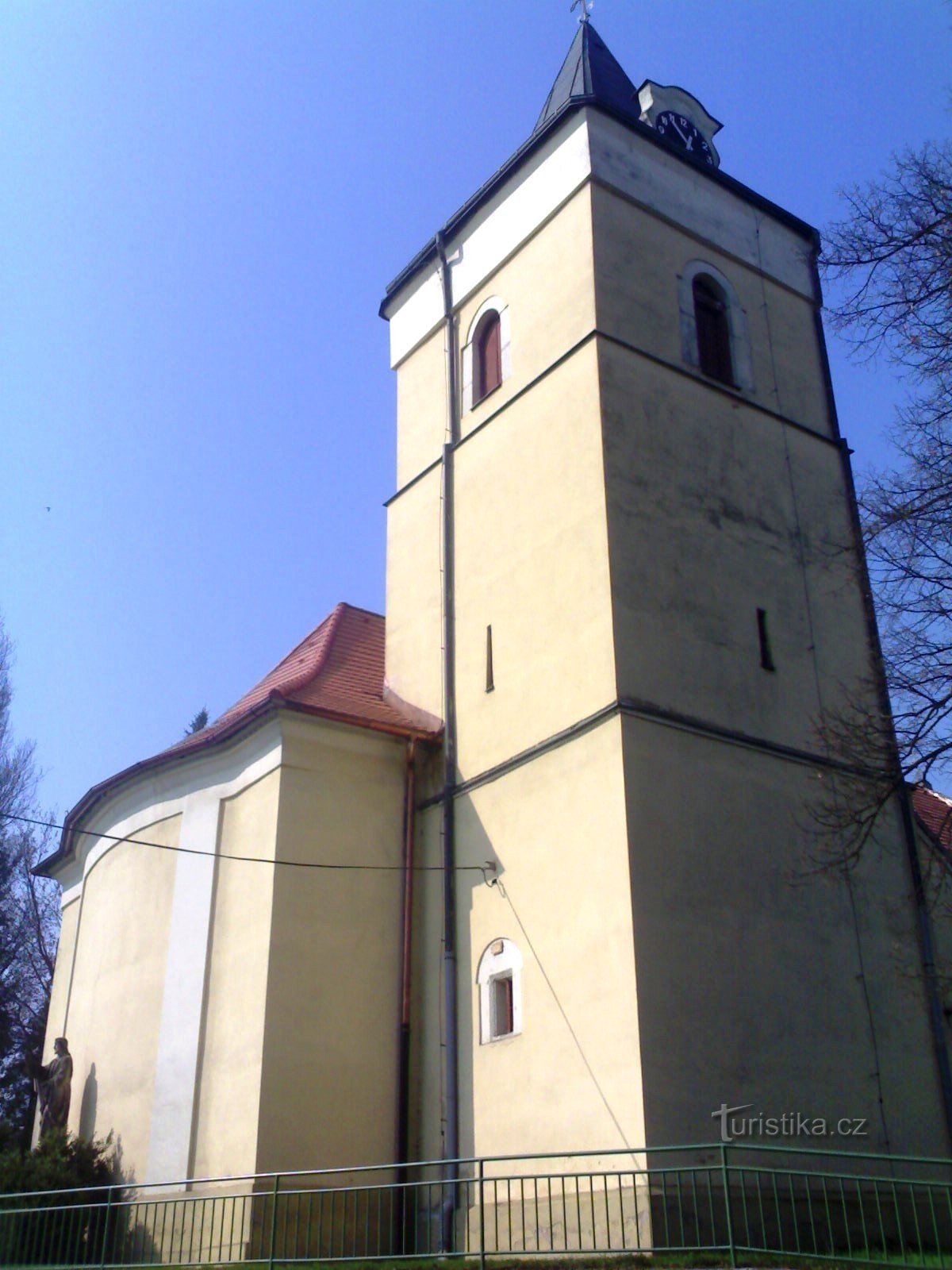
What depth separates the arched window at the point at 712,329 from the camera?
715 inches

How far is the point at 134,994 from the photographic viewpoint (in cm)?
1714

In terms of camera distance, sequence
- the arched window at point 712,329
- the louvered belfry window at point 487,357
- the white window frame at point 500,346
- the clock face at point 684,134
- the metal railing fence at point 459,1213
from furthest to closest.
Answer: the clock face at point 684,134, the louvered belfry window at point 487,357, the white window frame at point 500,346, the arched window at point 712,329, the metal railing fence at point 459,1213

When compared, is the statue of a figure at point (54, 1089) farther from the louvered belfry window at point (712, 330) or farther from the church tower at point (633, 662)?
the louvered belfry window at point (712, 330)

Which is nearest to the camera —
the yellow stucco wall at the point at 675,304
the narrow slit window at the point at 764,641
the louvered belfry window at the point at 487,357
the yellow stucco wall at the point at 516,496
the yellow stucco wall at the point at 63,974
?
the yellow stucco wall at the point at 516,496

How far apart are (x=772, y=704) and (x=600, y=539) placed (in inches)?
109

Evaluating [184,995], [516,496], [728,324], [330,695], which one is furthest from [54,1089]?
[728,324]

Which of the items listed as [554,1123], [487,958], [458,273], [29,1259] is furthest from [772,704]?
[29,1259]

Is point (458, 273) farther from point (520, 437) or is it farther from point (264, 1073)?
point (264, 1073)

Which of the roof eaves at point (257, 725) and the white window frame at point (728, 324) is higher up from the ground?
the white window frame at point (728, 324)

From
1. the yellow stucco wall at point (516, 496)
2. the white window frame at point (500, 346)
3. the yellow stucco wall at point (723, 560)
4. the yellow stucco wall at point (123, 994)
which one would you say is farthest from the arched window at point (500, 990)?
the white window frame at point (500, 346)

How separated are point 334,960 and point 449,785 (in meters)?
2.46

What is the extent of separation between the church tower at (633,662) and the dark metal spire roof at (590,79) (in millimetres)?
156

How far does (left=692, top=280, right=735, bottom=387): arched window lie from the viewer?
18172 millimetres

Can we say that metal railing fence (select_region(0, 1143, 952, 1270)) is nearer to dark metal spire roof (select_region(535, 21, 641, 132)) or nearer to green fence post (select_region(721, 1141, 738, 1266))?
green fence post (select_region(721, 1141, 738, 1266))
